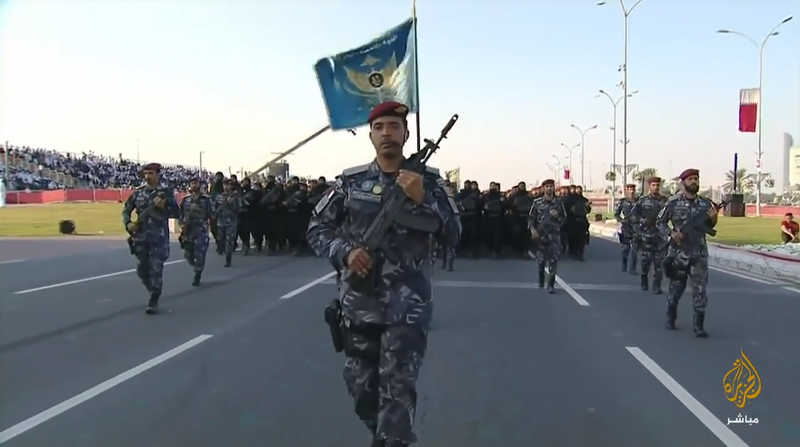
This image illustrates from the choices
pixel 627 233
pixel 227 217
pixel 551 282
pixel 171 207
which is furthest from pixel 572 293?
pixel 227 217

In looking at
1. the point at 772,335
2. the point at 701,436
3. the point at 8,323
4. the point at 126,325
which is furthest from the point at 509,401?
the point at 8,323

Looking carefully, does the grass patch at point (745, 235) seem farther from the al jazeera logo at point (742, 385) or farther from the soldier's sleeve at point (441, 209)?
the soldier's sleeve at point (441, 209)

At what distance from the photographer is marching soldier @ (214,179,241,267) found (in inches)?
601

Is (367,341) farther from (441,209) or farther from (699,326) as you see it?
(699,326)

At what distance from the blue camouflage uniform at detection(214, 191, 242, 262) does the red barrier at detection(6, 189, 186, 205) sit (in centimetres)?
2965

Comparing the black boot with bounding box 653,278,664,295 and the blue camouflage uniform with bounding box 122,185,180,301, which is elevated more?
the blue camouflage uniform with bounding box 122,185,180,301

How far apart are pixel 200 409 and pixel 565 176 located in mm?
90211

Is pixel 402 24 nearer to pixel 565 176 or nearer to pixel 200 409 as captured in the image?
pixel 200 409

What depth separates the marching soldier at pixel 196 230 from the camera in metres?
12.1

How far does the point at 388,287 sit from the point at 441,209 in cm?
47

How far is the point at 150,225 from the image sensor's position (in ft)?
29.6

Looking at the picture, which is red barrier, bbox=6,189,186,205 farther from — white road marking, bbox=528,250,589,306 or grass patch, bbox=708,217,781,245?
white road marking, bbox=528,250,589,306

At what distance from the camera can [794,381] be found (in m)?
5.99

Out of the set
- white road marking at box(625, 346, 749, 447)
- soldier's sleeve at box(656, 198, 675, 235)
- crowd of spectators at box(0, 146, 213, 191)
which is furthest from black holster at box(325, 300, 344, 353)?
crowd of spectators at box(0, 146, 213, 191)
